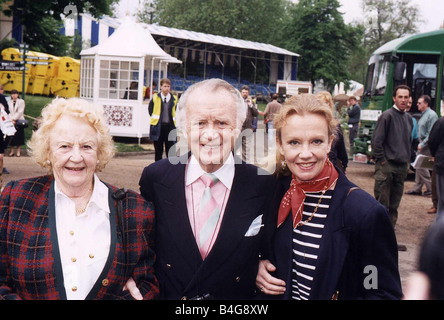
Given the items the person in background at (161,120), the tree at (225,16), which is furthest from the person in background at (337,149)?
the tree at (225,16)

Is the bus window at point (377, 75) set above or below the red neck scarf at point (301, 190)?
above

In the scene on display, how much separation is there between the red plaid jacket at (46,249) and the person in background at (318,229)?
520mm

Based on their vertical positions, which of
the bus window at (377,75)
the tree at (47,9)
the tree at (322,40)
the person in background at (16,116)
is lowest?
the person in background at (16,116)

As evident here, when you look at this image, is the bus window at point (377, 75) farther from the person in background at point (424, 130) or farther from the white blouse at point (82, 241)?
the white blouse at point (82, 241)

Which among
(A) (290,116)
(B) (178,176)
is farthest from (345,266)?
(B) (178,176)

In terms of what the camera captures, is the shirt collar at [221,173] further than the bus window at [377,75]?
No

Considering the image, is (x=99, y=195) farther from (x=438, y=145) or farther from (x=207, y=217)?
(x=438, y=145)

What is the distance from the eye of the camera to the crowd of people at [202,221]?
217 cm

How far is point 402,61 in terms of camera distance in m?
14.5

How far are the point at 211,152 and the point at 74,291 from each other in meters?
0.82

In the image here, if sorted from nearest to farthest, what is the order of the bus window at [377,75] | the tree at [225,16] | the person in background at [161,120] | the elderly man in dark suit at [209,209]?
the elderly man in dark suit at [209,209]
the person in background at [161,120]
the bus window at [377,75]
the tree at [225,16]

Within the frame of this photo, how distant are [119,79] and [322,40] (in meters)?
40.0

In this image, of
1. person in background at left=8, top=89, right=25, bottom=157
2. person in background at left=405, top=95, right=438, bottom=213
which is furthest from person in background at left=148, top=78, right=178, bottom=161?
person in background at left=405, top=95, right=438, bottom=213

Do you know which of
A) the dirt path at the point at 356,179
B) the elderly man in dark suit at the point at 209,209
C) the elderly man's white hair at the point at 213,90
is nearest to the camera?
the elderly man in dark suit at the point at 209,209
